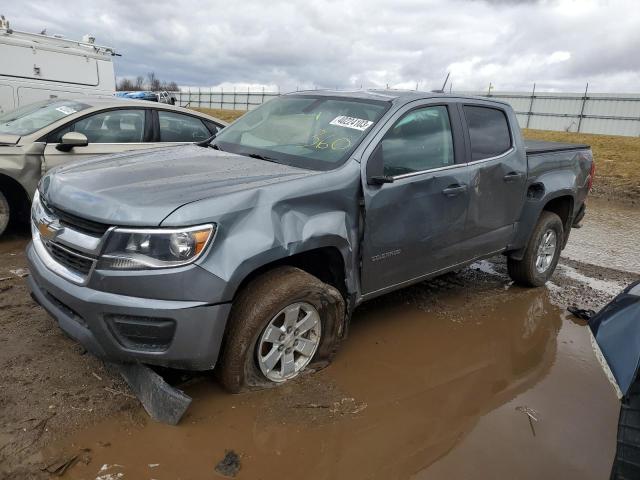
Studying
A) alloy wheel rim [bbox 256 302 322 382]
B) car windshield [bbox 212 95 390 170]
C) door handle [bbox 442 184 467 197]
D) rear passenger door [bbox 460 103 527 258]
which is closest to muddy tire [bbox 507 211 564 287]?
rear passenger door [bbox 460 103 527 258]

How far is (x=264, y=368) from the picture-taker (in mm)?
2838

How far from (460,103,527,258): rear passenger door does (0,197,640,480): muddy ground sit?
79cm

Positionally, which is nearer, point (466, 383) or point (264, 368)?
point (264, 368)

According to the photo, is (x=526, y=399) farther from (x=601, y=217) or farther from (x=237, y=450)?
(x=601, y=217)

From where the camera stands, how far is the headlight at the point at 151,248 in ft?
7.84

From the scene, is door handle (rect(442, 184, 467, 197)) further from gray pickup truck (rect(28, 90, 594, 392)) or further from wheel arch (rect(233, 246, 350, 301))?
wheel arch (rect(233, 246, 350, 301))

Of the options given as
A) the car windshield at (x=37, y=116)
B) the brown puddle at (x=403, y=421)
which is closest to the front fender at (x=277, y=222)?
the brown puddle at (x=403, y=421)

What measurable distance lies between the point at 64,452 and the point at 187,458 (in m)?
0.57

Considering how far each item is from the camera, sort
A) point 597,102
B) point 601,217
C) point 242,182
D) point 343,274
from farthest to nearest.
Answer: point 597,102 → point 601,217 → point 343,274 → point 242,182

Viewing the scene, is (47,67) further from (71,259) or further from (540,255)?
(540,255)

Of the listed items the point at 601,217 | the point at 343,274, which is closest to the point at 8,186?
the point at 343,274

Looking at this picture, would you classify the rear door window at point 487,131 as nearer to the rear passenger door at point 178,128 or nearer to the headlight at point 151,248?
the headlight at point 151,248

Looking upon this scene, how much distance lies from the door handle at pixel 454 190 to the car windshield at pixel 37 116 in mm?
4139

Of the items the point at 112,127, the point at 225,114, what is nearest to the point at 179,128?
the point at 112,127
